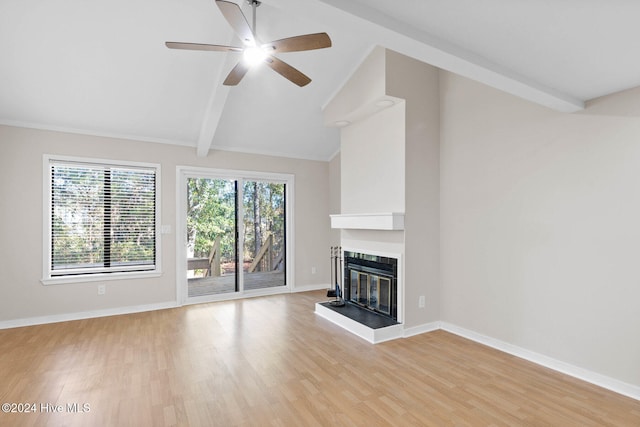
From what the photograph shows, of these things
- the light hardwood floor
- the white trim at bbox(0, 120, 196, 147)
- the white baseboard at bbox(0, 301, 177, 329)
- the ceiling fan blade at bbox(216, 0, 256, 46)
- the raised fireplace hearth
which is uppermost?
the ceiling fan blade at bbox(216, 0, 256, 46)

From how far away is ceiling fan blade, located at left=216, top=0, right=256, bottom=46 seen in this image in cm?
206

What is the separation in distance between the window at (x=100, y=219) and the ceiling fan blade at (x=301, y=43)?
3.11m

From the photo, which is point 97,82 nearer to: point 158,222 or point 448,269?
point 158,222

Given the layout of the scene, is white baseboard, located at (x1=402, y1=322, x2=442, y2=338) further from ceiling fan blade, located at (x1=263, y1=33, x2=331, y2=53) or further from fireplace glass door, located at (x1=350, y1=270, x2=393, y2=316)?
ceiling fan blade, located at (x1=263, y1=33, x2=331, y2=53)

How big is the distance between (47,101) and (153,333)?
294 cm

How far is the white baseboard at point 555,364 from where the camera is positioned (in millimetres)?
2412

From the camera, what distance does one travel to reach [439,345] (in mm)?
3350

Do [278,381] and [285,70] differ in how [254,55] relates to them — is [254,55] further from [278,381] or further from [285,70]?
[278,381]

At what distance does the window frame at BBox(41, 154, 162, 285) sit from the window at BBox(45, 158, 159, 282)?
1 centimetres

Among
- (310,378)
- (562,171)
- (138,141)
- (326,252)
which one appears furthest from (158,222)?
(562,171)

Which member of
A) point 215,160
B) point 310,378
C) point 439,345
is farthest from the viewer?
point 215,160

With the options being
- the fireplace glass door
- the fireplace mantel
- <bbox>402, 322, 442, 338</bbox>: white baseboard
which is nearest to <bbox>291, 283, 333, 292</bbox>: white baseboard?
the fireplace glass door

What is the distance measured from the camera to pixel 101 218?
4.46m

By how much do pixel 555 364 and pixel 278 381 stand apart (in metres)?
2.37
